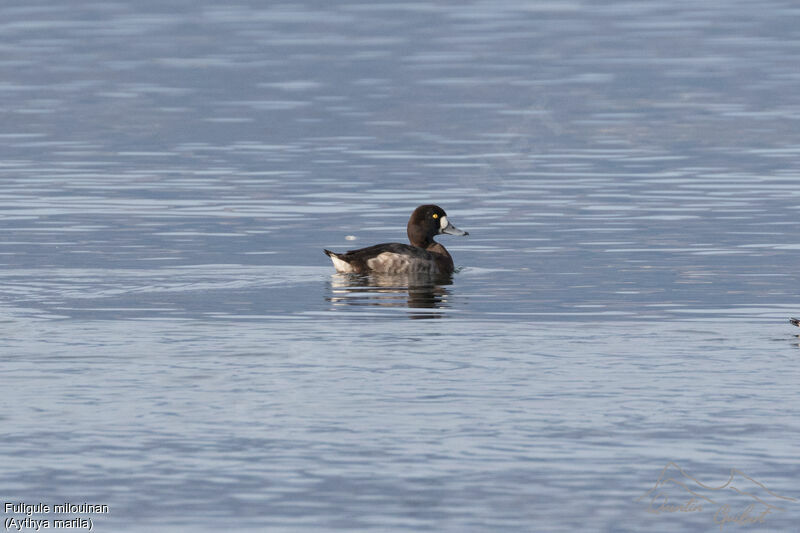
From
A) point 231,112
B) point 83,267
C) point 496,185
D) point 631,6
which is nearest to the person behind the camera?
point 83,267

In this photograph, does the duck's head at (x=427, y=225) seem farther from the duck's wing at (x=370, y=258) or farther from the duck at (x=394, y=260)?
the duck's wing at (x=370, y=258)

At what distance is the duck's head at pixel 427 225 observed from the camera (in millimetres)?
24812

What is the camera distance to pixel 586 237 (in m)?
26.1

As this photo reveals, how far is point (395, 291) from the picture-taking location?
841 inches

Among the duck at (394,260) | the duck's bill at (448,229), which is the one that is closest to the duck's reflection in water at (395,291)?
the duck at (394,260)

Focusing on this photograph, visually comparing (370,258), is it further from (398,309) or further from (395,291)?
(398,309)

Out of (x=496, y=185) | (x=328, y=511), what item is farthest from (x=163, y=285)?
(x=496, y=185)

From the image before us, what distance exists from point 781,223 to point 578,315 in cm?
967

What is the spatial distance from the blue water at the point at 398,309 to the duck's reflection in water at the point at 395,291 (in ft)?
0.32

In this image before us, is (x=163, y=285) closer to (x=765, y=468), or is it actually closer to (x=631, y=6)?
(x=765, y=468)

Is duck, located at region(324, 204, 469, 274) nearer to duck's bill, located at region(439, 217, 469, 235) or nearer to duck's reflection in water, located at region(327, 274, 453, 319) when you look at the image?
duck's reflection in water, located at region(327, 274, 453, 319)

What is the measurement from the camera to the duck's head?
2481cm

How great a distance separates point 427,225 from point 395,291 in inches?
143

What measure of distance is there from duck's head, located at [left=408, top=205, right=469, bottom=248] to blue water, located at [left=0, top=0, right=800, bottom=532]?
0.72 m
